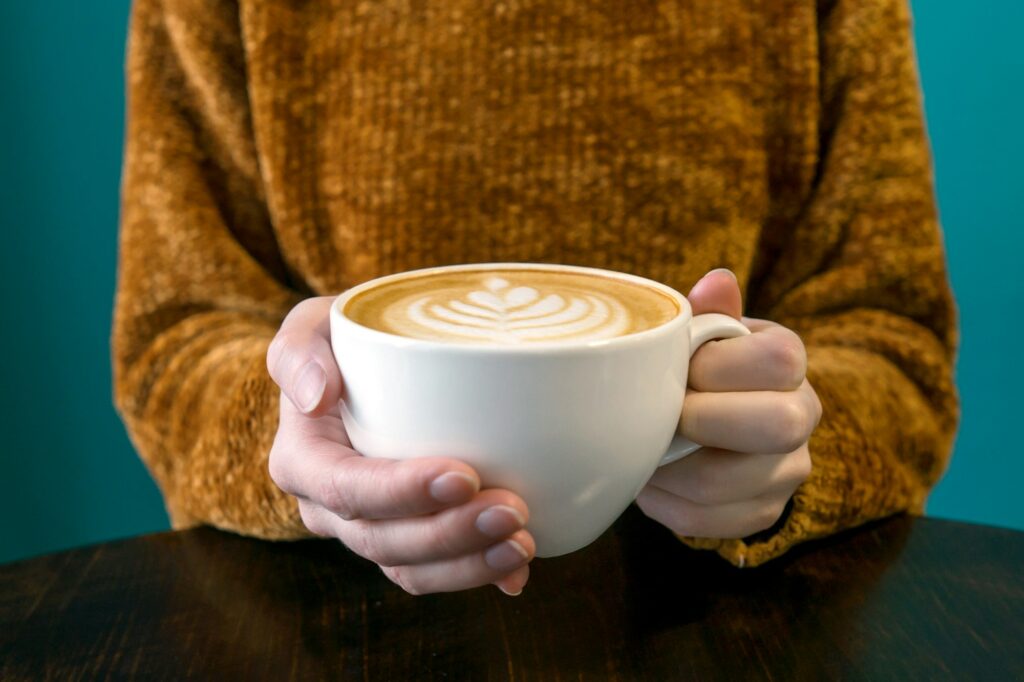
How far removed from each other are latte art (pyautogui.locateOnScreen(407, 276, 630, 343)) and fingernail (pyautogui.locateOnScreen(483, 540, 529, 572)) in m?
0.10

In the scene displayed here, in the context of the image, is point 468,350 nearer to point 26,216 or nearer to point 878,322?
point 878,322

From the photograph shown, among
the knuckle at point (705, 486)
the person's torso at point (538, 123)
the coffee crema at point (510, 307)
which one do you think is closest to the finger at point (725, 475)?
the knuckle at point (705, 486)

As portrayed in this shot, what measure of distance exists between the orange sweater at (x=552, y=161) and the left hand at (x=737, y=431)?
0.27 meters

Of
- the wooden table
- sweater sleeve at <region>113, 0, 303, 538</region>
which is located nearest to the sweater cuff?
the wooden table

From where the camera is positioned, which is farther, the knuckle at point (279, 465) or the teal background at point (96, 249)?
the teal background at point (96, 249)

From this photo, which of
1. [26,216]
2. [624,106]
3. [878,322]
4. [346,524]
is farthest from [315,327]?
[26,216]

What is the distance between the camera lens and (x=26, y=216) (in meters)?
1.49

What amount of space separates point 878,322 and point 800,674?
0.43 metres

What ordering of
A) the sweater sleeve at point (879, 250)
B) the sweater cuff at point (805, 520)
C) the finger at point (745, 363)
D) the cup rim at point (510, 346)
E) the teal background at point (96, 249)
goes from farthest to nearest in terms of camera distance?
the teal background at point (96, 249)
the sweater sleeve at point (879, 250)
the sweater cuff at point (805, 520)
the finger at point (745, 363)
the cup rim at point (510, 346)

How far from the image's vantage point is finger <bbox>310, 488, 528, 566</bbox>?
0.40 metres

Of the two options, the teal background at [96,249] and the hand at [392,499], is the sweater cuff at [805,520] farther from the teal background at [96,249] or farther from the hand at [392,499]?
the teal background at [96,249]

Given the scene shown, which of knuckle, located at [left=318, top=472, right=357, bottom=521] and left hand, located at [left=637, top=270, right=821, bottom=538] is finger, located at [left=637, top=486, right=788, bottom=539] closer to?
left hand, located at [left=637, top=270, right=821, bottom=538]

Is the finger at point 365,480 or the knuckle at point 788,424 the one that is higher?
the finger at point 365,480

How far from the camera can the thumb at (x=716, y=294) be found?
1.73 feet
